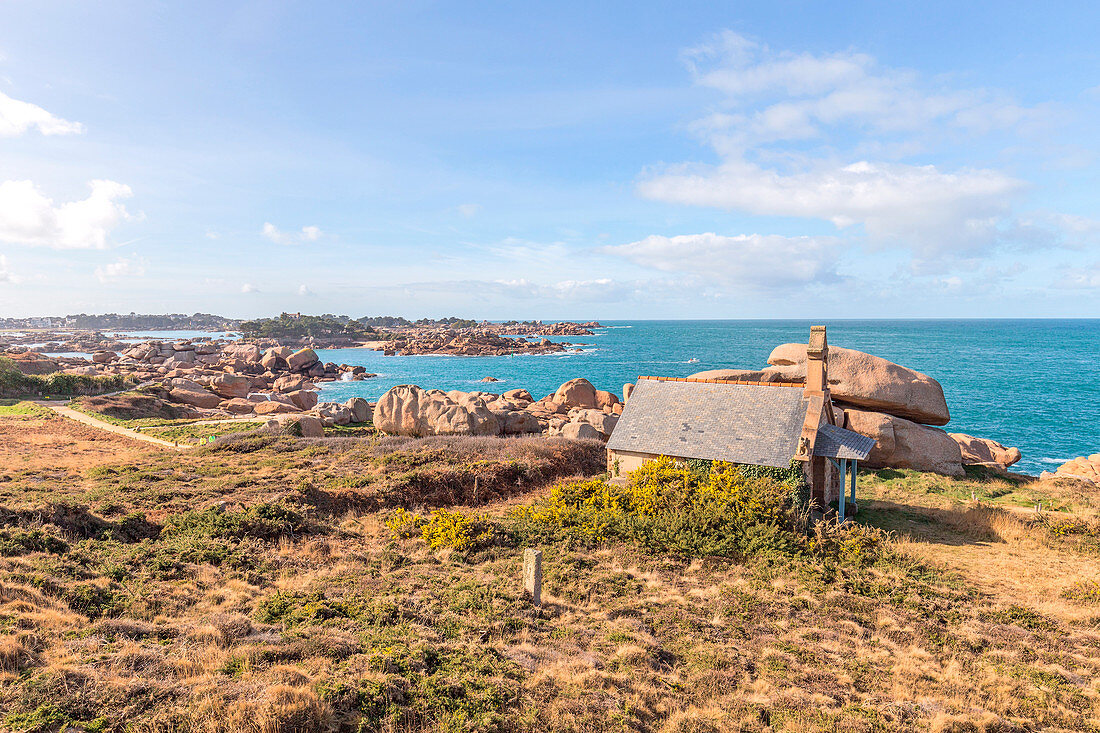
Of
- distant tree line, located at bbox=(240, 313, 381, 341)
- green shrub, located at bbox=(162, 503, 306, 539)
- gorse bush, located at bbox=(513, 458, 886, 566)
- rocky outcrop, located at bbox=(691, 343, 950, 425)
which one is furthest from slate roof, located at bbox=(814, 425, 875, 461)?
distant tree line, located at bbox=(240, 313, 381, 341)

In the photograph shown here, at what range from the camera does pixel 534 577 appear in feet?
39.9

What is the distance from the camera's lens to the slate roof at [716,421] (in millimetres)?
17750

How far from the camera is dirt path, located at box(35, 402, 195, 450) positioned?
1217 inches

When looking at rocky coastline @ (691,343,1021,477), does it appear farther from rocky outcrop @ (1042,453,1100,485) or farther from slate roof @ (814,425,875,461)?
slate roof @ (814,425,875,461)

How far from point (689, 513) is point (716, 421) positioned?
4070mm

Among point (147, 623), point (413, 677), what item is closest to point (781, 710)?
point (413, 677)

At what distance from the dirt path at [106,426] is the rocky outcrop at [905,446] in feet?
119

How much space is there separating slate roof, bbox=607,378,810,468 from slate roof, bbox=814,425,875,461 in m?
1.03

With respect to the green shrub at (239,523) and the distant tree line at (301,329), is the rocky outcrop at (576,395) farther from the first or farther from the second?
the distant tree line at (301,329)

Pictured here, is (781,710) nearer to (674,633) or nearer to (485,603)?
(674,633)

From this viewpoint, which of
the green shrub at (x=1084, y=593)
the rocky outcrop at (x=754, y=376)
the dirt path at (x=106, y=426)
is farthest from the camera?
the rocky outcrop at (x=754, y=376)

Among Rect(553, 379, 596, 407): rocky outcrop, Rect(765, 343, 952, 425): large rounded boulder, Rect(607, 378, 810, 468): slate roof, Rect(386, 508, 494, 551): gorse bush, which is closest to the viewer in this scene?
Rect(386, 508, 494, 551): gorse bush

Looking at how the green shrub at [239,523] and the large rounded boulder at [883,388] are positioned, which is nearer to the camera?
the green shrub at [239,523]

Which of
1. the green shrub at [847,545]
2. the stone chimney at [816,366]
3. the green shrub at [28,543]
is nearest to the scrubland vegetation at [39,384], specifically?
the green shrub at [28,543]
